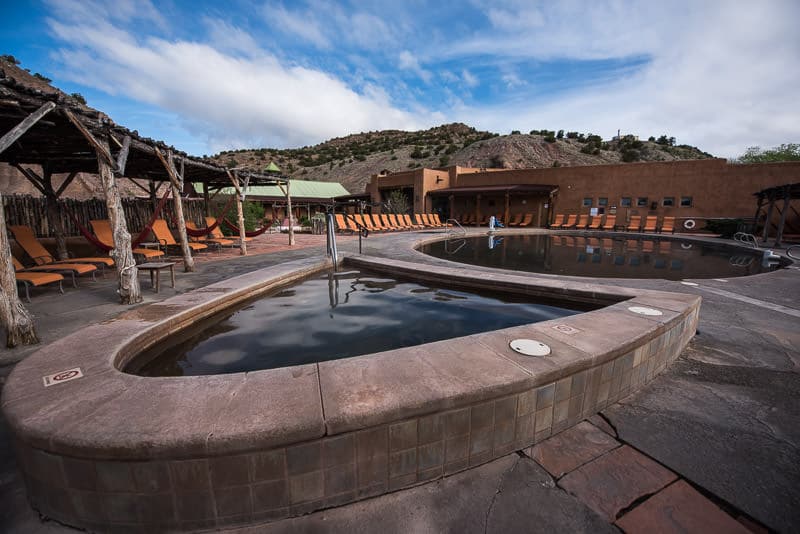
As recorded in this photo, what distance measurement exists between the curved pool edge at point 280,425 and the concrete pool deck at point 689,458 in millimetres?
89

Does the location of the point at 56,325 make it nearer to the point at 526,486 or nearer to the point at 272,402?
the point at 272,402

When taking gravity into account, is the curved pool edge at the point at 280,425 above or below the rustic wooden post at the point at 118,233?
below

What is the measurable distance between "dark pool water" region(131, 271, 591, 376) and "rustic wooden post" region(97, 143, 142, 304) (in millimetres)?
1485

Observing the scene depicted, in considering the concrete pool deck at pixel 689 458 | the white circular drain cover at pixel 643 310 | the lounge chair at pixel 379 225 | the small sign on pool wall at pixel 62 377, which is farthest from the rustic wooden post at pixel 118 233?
the lounge chair at pixel 379 225

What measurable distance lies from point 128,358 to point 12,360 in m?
1.10

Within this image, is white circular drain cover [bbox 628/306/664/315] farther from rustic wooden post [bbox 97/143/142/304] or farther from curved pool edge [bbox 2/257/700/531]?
rustic wooden post [bbox 97/143/142/304]

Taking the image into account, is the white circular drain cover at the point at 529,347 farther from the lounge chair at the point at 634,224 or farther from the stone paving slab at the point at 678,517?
the lounge chair at the point at 634,224

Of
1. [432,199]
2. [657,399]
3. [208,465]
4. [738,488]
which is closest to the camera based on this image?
[208,465]

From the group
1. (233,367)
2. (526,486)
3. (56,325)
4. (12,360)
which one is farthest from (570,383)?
(56,325)

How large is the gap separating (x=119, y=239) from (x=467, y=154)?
41039 mm

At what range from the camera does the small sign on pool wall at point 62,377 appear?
182cm

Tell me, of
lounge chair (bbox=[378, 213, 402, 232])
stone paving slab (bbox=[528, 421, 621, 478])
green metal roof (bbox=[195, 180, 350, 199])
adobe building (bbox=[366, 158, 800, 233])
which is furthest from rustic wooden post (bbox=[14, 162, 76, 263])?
green metal roof (bbox=[195, 180, 350, 199])

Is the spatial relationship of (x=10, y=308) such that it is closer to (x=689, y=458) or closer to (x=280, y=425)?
(x=280, y=425)

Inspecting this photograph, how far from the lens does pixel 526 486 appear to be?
Result: 156 centimetres
